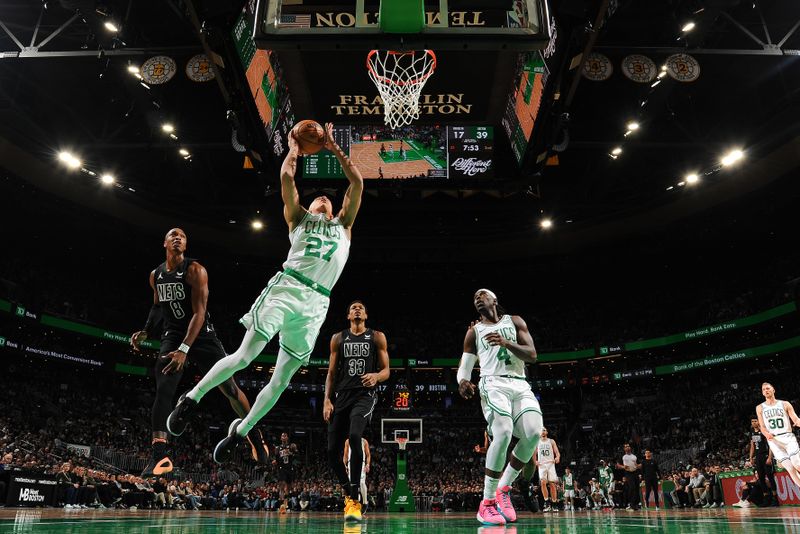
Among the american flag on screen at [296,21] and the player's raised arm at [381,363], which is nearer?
the player's raised arm at [381,363]

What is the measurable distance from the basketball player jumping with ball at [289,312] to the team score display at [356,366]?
199 cm

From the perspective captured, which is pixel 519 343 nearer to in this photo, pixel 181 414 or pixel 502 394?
pixel 502 394

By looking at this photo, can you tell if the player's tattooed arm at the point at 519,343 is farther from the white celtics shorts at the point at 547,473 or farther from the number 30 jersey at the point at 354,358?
the white celtics shorts at the point at 547,473

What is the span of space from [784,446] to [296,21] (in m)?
11.6

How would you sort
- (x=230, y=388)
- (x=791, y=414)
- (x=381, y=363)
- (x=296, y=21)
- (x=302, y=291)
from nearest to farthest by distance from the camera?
(x=302, y=291)
(x=230, y=388)
(x=381, y=363)
(x=296, y=21)
(x=791, y=414)

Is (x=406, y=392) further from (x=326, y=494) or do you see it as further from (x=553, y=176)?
(x=553, y=176)

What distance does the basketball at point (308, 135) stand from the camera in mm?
4778

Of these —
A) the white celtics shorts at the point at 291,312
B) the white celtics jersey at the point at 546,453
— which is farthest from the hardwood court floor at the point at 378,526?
the white celtics jersey at the point at 546,453

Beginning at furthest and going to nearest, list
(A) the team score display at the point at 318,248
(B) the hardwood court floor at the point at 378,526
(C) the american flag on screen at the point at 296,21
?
(C) the american flag on screen at the point at 296,21 < (A) the team score display at the point at 318,248 < (B) the hardwood court floor at the point at 378,526

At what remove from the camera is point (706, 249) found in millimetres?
30469

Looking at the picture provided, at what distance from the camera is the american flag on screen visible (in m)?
7.15

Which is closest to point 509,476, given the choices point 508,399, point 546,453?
point 508,399

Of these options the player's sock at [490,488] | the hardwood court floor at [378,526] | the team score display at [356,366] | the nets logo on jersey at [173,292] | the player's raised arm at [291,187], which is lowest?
the hardwood court floor at [378,526]

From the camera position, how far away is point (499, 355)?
6.32 meters
